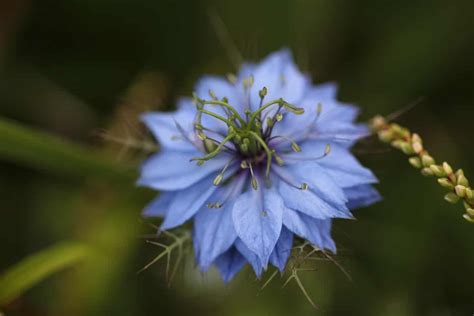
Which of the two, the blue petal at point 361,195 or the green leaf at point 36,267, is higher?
the green leaf at point 36,267

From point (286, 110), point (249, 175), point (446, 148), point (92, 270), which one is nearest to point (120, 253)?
point (92, 270)

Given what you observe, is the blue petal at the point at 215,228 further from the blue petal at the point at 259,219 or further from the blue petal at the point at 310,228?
the blue petal at the point at 310,228

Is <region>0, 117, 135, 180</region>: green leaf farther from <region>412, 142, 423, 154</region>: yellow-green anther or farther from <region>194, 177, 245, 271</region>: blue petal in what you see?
<region>412, 142, 423, 154</region>: yellow-green anther

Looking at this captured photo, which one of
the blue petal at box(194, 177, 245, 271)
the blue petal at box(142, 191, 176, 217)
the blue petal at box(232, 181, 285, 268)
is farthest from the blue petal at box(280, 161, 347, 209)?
the blue petal at box(142, 191, 176, 217)

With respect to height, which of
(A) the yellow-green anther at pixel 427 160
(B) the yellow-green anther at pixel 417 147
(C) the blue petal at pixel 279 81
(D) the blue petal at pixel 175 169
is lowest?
(A) the yellow-green anther at pixel 427 160

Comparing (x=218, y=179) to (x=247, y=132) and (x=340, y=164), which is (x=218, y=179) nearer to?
(x=247, y=132)

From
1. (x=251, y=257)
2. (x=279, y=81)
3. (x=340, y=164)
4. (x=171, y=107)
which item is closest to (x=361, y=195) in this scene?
(x=340, y=164)

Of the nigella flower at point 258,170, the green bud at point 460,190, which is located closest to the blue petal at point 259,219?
the nigella flower at point 258,170
